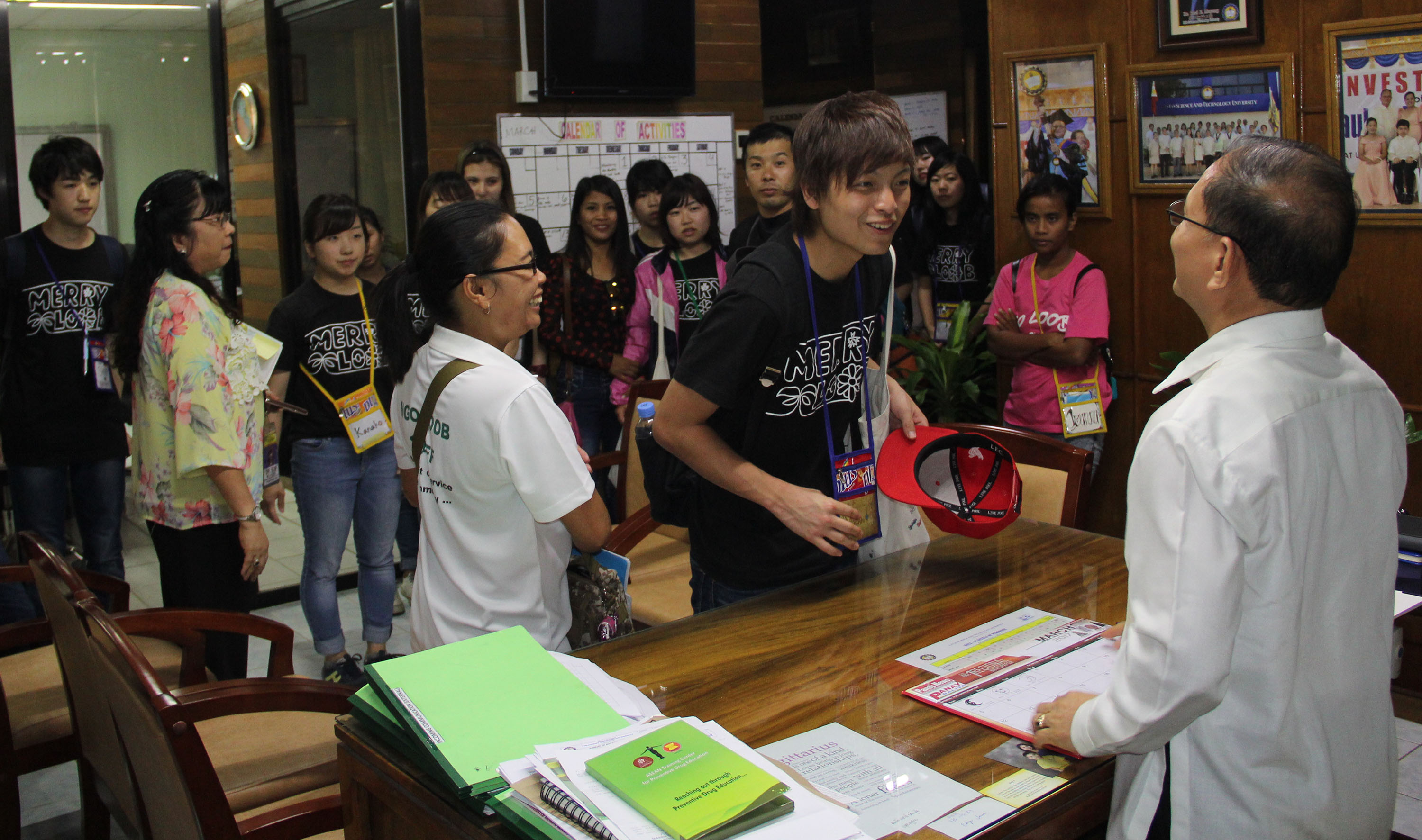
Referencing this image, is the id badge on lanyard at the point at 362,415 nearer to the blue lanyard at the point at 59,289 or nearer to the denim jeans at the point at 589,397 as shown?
the blue lanyard at the point at 59,289

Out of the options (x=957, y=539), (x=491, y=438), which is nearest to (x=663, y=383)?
(x=957, y=539)

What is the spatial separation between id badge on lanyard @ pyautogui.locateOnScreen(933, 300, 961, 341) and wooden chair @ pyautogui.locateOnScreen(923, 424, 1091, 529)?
2.50m

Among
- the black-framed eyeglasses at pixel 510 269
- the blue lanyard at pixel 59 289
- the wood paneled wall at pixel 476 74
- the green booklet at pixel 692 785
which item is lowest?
the green booklet at pixel 692 785

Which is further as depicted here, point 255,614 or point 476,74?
point 476,74

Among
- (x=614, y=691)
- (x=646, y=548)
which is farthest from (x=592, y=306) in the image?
(x=614, y=691)

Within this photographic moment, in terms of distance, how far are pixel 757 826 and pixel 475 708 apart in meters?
0.42

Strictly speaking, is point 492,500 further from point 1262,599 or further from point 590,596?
point 1262,599

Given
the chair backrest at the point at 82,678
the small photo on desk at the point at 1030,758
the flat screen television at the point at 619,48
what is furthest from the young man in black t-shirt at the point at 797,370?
the flat screen television at the point at 619,48

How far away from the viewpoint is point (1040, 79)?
4320 millimetres

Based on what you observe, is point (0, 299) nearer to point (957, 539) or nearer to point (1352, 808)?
point (957, 539)

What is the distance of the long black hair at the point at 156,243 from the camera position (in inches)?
114

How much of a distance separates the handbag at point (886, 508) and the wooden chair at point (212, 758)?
106 cm

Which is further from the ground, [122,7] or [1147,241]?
[122,7]

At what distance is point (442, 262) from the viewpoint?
6.93 ft
